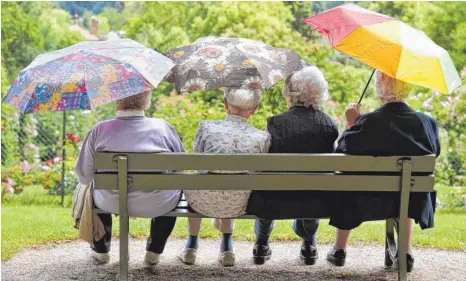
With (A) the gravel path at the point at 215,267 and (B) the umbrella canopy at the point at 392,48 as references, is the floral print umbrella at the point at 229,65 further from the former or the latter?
(A) the gravel path at the point at 215,267

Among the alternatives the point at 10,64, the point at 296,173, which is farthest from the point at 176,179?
the point at 10,64

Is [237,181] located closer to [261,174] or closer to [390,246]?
[261,174]

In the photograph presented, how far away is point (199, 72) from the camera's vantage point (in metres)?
4.01

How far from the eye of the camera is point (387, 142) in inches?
148

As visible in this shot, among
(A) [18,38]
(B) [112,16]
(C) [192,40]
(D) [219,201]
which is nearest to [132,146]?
(D) [219,201]

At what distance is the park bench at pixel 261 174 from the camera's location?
3.61 m

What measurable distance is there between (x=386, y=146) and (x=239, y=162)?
2.57 ft

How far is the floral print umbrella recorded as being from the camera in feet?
13.1

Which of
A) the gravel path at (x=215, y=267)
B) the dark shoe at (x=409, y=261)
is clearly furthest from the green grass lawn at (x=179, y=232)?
the dark shoe at (x=409, y=261)

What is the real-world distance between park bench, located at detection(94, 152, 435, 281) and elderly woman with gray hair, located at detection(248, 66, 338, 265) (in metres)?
0.18

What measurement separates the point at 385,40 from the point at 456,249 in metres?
1.97

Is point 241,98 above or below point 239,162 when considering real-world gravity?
above

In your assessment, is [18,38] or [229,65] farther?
[18,38]

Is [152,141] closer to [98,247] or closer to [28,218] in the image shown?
[98,247]
